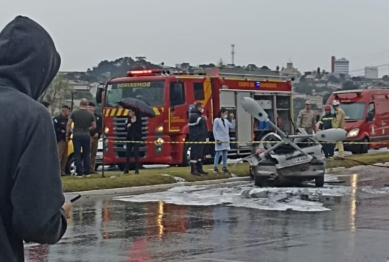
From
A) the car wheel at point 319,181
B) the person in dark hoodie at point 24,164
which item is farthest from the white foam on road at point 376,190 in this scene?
the person in dark hoodie at point 24,164

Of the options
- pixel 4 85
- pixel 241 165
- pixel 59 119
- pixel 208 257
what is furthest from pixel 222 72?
pixel 4 85

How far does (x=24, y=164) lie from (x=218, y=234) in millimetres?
8075

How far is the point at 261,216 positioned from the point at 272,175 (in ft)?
14.5

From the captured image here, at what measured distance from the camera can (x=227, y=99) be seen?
84.0 ft

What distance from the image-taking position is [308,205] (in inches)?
552

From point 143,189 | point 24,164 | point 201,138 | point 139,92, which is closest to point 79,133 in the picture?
point 143,189

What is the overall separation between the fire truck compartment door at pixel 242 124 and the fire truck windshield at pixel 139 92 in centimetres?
359

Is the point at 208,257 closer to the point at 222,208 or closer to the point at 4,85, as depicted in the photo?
the point at 222,208

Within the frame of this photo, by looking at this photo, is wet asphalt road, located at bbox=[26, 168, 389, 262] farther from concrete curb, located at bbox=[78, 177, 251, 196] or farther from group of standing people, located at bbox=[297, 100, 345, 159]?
group of standing people, located at bbox=[297, 100, 345, 159]

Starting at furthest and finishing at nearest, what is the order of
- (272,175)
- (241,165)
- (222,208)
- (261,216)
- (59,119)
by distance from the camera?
1. (241,165)
2. (59,119)
3. (272,175)
4. (222,208)
5. (261,216)

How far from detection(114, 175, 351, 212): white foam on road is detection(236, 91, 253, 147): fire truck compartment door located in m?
9.04

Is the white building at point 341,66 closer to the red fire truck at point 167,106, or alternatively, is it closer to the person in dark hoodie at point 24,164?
the red fire truck at point 167,106

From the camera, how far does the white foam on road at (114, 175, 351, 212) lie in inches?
553

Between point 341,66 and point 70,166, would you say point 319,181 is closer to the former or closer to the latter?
point 70,166
